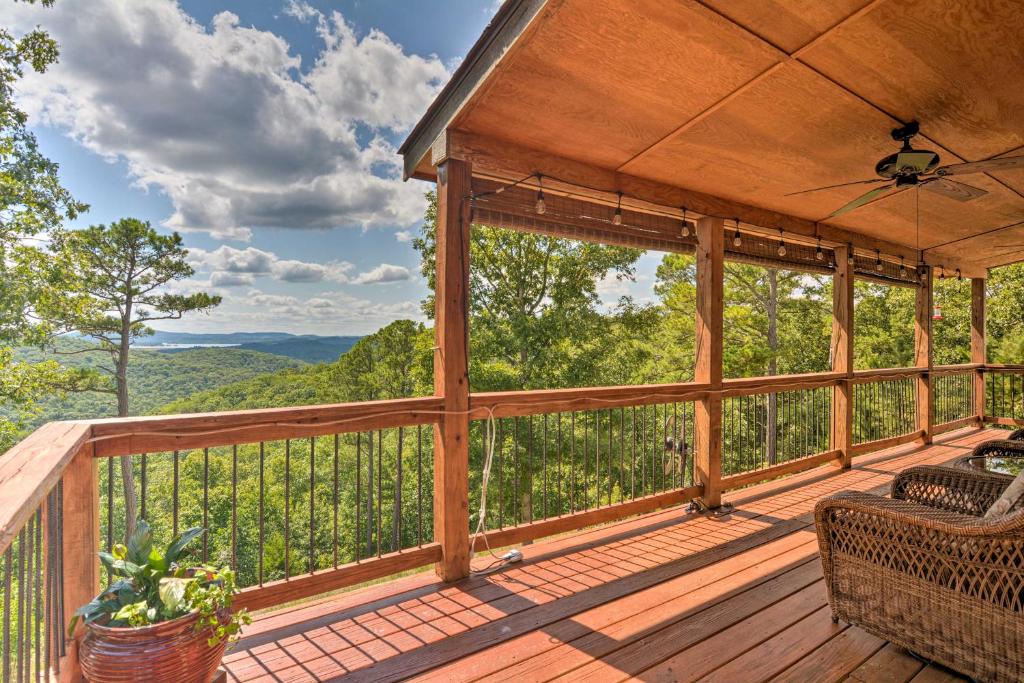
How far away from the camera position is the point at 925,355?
6.19 m

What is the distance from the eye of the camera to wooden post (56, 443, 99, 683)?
1675 mm

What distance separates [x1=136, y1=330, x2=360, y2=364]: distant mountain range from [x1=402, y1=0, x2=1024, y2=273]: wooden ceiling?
49.0ft

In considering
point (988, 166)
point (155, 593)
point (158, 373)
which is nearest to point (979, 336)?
point (988, 166)

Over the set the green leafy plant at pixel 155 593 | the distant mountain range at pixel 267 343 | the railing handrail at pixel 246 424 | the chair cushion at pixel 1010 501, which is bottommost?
the green leafy plant at pixel 155 593

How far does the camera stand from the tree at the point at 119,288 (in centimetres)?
1169

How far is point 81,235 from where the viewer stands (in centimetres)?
1215

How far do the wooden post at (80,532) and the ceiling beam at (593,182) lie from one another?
6.83 ft

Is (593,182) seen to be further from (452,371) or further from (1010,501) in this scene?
(1010,501)

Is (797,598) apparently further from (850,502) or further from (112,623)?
(112,623)

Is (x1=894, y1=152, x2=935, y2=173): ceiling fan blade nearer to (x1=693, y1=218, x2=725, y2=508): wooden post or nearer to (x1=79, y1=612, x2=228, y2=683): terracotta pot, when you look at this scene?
(x1=693, y1=218, x2=725, y2=508): wooden post

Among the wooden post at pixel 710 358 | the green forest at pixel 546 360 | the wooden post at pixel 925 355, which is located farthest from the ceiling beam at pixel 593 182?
the green forest at pixel 546 360

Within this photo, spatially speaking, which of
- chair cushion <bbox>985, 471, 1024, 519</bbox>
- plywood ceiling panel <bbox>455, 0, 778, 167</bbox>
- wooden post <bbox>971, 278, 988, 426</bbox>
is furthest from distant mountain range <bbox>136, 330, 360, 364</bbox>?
chair cushion <bbox>985, 471, 1024, 519</bbox>

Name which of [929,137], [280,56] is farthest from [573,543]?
[280,56]

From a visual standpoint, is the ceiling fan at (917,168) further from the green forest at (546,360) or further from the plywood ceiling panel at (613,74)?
the green forest at (546,360)
